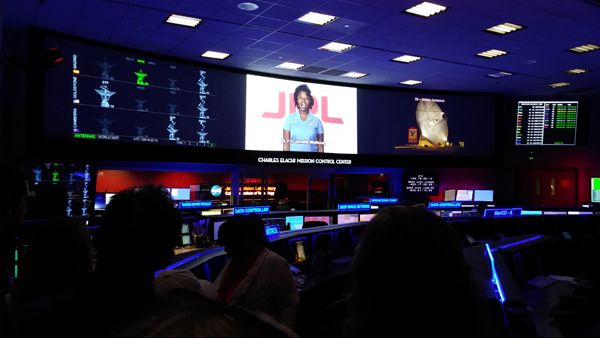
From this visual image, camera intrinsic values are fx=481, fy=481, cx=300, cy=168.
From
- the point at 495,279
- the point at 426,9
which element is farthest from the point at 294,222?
the point at 426,9

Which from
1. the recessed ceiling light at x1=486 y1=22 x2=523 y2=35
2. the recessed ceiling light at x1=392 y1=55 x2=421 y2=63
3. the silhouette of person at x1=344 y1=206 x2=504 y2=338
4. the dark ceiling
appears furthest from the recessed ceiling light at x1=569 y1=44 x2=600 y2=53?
the silhouette of person at x1=344 y1=206 x2=504 y2=338

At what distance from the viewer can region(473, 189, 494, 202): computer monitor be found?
11914 millimetres

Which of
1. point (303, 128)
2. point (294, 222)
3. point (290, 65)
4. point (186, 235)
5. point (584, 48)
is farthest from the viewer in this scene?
point (303, 128)

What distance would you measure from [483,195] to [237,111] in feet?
21.6

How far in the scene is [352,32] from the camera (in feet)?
23.4

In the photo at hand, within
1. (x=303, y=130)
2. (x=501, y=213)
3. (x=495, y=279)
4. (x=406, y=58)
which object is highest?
(x=406, y=58)

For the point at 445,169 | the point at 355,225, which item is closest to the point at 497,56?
the point at 445,169

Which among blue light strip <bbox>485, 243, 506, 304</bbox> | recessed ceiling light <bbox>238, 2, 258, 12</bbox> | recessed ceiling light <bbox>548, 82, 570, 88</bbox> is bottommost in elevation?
blue light strip <bbox>485, 243, 506, 304</bbox>

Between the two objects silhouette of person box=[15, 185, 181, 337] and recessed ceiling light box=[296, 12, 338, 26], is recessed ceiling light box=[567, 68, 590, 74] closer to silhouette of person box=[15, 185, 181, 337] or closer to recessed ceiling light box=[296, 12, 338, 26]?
recessed ceiling light box=[296, 12, 338, 26]

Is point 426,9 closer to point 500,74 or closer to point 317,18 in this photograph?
point 317,18

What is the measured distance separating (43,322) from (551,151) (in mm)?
13601

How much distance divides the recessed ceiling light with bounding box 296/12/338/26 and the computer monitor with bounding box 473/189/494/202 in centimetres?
706

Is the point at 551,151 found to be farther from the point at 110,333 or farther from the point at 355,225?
the point at 110,333

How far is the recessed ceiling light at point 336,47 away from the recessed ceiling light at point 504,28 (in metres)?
2.17
